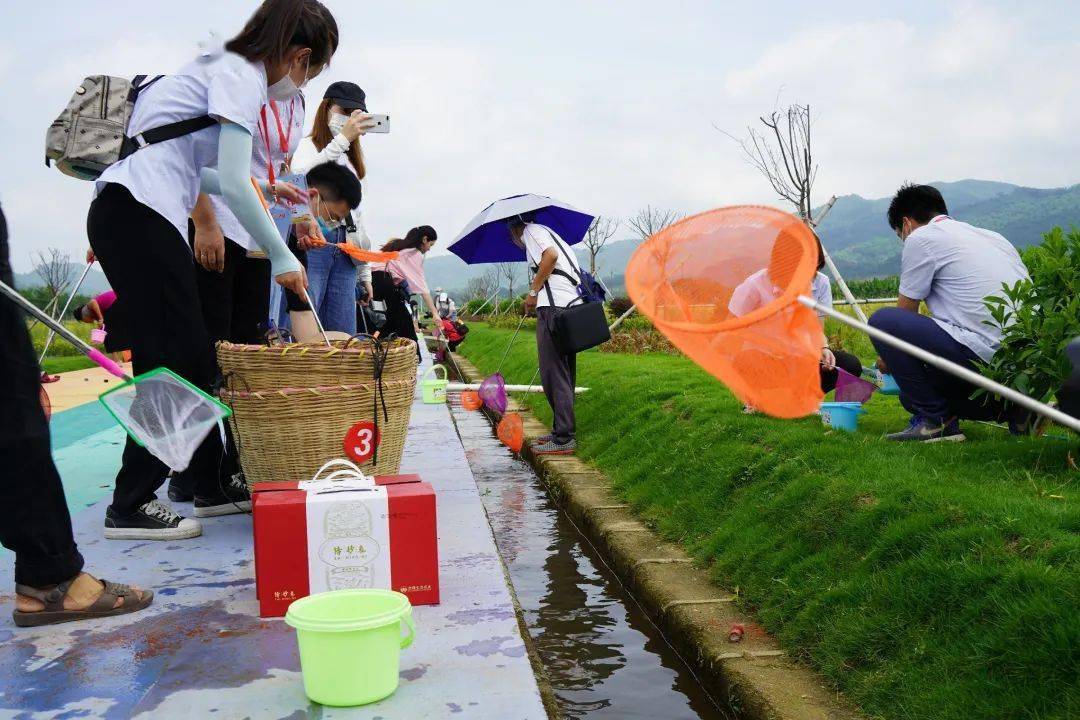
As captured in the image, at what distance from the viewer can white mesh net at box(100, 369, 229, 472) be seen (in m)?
2.66

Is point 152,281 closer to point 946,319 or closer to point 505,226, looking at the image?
point 946,319

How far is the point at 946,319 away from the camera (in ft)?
14.5

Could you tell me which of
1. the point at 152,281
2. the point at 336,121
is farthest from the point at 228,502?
the point at 336,121

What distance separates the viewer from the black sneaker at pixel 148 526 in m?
3.52

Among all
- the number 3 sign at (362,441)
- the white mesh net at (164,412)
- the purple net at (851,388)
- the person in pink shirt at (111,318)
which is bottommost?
the purple net at (851,388)

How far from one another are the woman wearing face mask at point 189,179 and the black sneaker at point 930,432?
9.29 ft

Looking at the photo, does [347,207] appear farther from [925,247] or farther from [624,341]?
[624,341]

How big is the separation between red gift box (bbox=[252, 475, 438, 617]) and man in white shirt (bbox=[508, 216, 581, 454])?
10.6 feet

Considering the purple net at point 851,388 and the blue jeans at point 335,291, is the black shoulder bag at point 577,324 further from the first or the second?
the purple net at point 851,388

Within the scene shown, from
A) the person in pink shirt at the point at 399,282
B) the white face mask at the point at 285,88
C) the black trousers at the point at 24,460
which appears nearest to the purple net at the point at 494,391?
the person in pink shirt at the point at 399,282

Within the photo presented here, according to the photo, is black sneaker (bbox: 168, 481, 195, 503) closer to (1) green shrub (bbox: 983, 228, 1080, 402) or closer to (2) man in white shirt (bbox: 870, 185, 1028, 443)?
(2) man in white shirt (bbox: 870, 185, 1028, 443)

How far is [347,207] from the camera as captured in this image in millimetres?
5211

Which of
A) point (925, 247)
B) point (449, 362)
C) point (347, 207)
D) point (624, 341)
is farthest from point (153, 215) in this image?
point (449, 362)

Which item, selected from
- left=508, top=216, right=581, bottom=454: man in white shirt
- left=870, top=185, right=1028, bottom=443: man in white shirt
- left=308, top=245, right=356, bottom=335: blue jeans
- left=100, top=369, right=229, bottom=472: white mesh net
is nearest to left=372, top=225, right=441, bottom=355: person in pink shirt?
left=508, top=216, right=581, bottom=454: man in white shirt
